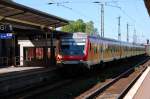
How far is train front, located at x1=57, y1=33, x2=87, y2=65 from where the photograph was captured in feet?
88.1

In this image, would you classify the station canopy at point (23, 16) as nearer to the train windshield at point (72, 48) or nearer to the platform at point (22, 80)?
the train windshield at point (72, 48)

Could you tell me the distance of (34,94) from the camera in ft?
60.3

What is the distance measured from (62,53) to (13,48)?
1282cm

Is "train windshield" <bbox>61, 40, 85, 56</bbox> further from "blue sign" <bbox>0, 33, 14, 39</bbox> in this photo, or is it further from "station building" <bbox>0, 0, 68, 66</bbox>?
"blue sign" <bbox>0, 33, 14, 39</bbox>

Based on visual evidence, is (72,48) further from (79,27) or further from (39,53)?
(79,27)

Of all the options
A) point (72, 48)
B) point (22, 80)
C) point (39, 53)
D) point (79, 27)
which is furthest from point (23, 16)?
point (79, 27)

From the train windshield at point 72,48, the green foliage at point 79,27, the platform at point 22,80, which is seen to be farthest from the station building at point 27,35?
the green foliage at point 79,27

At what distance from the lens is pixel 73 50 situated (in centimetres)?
2716

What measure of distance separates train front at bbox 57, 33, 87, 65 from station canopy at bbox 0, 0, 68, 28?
175 centimetres

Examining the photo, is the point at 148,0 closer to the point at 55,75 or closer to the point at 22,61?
the point at 55,75

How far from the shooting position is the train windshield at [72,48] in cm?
2709

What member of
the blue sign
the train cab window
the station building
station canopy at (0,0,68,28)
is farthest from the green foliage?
station canopy at (0,0,68,28)

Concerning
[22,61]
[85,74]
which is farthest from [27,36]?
[85,74]

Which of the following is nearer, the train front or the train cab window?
the train front
